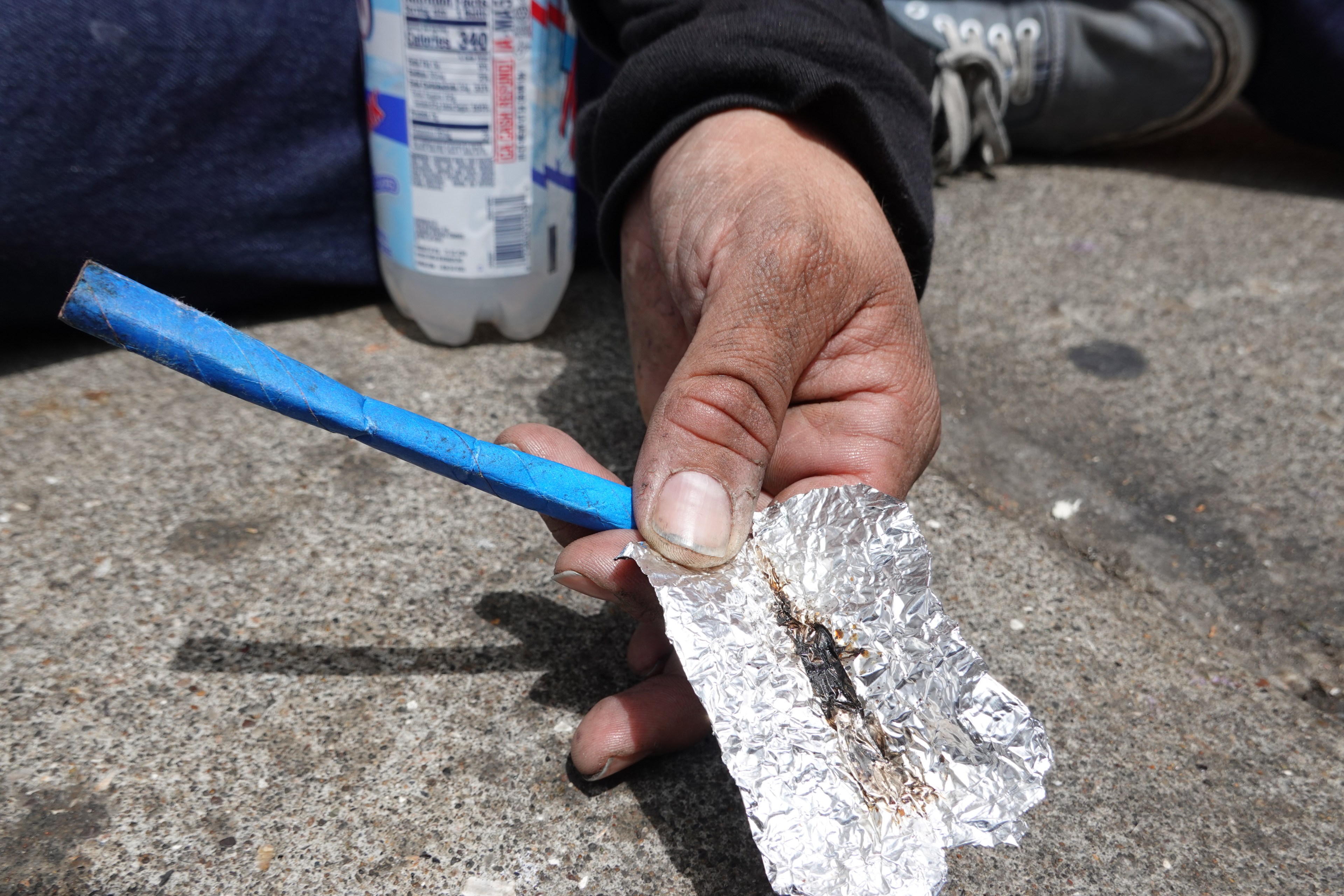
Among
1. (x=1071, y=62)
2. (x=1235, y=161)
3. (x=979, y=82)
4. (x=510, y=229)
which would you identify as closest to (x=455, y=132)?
(x=510, y=229)

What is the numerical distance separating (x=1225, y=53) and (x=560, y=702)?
243 cm

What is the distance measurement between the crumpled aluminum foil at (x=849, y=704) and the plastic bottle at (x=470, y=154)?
0.92m

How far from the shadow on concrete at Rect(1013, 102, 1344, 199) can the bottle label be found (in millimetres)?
1652

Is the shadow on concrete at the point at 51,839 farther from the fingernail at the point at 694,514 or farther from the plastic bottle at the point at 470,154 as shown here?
the plastic bottle at the point at 470,154

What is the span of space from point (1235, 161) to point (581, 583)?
8.66ft

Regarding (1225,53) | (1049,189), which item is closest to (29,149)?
(1049,189)

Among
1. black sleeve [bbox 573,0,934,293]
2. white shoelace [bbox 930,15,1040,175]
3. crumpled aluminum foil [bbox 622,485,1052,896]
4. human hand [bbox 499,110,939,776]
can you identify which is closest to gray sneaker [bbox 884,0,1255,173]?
white shoelace [bbox 930,15,1040,175]

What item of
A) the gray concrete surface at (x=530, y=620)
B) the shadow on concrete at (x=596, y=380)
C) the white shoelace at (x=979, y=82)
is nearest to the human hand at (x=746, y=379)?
the gray concrete surface at (x=530, y=620)

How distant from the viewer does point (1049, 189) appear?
2.41m

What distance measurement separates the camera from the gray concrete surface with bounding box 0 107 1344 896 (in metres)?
0.91

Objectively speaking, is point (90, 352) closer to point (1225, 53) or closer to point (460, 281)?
point (460, 281)

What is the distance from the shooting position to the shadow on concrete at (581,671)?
0.92 metres

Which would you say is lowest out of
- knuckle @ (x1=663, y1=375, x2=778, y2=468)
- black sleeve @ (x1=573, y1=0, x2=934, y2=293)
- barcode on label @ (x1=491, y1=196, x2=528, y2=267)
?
barcode on label @ (x1=491, y1=196, x2=528, y2=267)

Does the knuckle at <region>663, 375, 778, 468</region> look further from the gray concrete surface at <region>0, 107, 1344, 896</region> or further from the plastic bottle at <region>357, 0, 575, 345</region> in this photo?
the plastic bottle at <region>357, 0, 575, 345</region>
